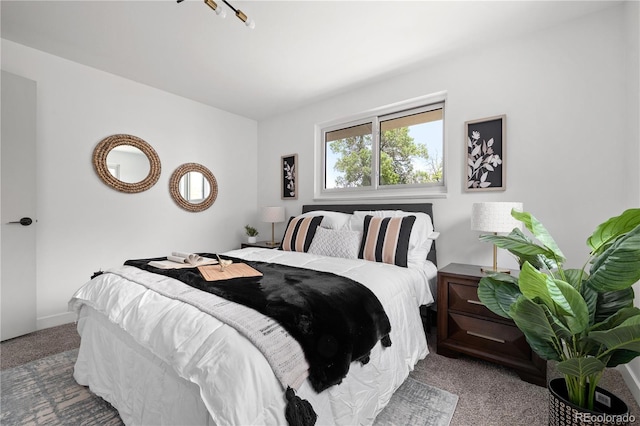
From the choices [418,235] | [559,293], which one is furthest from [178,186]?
[559,293]

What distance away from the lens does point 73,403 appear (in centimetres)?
161

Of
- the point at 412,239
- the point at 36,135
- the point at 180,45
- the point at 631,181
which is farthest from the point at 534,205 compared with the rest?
the point at 36,135

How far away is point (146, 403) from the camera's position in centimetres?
127

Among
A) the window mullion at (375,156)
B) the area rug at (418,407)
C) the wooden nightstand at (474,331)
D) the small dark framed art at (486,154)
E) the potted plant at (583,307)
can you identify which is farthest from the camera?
the window mullion at (375,156)

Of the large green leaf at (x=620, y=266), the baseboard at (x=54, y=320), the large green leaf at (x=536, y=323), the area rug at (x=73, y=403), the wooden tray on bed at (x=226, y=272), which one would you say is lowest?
the area rug at (x=73, y=403)

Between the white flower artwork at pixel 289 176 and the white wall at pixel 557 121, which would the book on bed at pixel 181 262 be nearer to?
the white flower artwork at pixel 289 176

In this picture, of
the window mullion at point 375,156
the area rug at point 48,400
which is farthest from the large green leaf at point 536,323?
the window mullion at point 375,156

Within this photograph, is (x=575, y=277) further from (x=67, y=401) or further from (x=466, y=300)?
(x=67, y=401)

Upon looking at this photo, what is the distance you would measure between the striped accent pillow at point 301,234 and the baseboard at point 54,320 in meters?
2.27

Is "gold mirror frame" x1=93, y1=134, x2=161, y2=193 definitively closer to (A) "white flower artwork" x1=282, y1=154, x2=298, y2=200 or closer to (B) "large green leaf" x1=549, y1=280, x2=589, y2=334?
(A) "white flower artwork" x1=282, y1=154, x2=298, y2=200

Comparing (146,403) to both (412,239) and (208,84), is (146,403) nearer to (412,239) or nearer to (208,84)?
(412,239)

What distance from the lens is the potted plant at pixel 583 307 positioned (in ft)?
3.36

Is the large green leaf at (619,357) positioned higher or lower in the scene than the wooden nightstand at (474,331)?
higher

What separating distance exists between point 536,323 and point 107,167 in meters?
3.84
